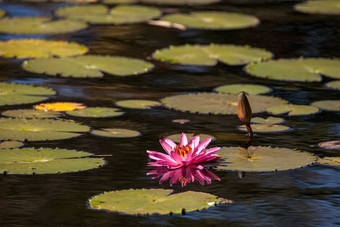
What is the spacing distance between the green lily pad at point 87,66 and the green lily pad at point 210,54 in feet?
0.95

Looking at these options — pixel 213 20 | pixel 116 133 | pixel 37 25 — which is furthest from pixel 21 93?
pixel 213 20

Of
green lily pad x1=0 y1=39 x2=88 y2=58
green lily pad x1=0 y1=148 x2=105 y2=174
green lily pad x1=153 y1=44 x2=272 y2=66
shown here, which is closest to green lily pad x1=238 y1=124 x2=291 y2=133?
green lily pad x1=0 y1=148 x2=105 y2=174

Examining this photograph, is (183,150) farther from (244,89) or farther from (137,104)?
(244,89)

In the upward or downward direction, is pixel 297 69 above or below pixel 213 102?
above

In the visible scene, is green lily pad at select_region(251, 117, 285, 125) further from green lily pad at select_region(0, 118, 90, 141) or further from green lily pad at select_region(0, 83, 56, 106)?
green lily pad at select_region(0, 83, 56, 106)

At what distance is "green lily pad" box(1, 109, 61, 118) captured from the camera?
399 cm

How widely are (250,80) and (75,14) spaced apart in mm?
2805

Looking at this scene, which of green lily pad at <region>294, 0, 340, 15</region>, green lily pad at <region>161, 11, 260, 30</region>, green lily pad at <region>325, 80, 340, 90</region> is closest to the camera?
green lily pad at <region>325, 80, 340, 90</region>

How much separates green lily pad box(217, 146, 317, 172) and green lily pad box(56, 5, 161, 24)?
3770mm

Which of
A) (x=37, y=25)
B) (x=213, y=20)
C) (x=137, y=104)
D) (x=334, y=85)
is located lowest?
(x=137, y=104)

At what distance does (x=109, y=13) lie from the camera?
7348 millimetres

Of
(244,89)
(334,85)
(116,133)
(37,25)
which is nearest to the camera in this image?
(116,133)

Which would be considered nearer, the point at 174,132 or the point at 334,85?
the point at 174,132

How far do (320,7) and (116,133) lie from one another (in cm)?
452
